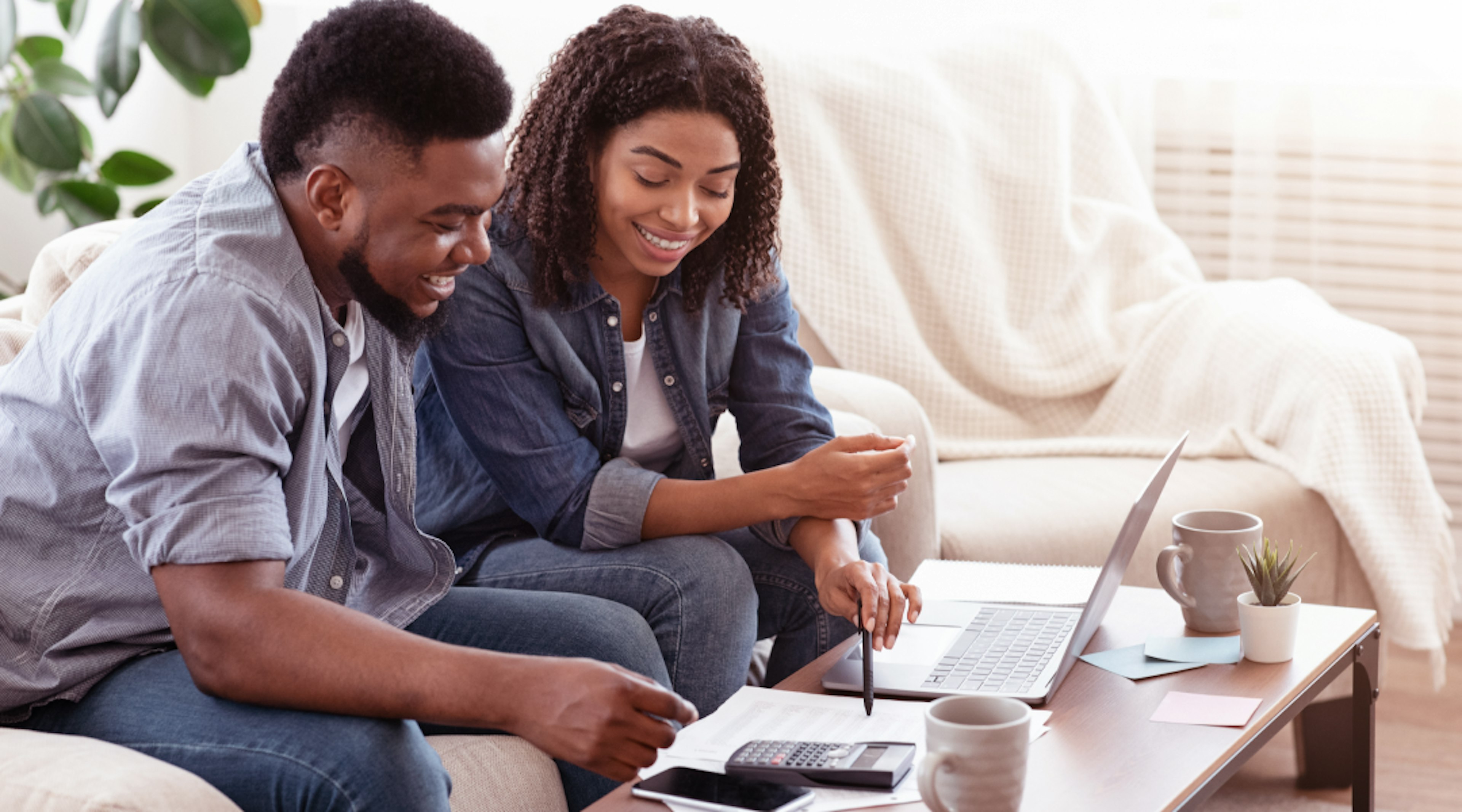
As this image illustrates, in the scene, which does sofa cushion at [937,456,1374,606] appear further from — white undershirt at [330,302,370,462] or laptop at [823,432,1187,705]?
white undershirt at [330,302,370,462]

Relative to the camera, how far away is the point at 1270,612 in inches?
47.9

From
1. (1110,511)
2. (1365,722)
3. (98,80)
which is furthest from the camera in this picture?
(98,80)

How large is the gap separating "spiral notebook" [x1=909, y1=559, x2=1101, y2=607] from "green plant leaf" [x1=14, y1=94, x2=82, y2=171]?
1.63m

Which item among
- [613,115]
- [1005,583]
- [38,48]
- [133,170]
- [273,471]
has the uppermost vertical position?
[38,48]

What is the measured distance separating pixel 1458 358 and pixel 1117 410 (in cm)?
79

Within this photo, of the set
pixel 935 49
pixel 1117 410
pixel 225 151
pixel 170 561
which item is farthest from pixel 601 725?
pixel 225 151

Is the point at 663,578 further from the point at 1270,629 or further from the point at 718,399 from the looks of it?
the point at 1270,629

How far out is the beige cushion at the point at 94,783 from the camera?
2.86ft

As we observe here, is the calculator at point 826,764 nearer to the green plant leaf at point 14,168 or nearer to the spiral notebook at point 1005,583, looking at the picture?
the spiral notebook at point 1005,583

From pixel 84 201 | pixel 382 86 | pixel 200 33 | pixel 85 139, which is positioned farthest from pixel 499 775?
pixel 85 139

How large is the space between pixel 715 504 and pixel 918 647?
28 cm

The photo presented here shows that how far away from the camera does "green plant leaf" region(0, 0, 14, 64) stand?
2.29 metres

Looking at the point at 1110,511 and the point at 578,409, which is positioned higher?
the point at 578,409

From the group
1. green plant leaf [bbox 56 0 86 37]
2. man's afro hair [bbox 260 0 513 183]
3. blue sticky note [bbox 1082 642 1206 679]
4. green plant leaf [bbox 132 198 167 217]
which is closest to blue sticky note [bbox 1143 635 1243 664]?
blue sticky note [bbox 1082 642 1206 679]
